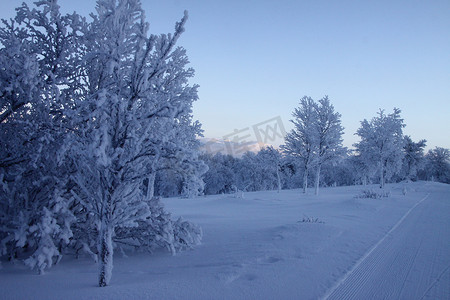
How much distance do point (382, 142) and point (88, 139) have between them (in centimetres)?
3271

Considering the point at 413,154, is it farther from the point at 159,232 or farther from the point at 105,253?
the point at 105,253

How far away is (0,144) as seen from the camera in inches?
234

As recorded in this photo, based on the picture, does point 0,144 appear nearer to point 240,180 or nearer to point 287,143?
point 287,143

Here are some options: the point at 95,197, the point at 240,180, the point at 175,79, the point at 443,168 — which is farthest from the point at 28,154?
the point at 443,168

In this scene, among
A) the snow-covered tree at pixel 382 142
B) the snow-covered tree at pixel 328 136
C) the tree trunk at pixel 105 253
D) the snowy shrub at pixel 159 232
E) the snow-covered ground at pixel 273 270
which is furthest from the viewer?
the snow-covered tree at pixel 382 142

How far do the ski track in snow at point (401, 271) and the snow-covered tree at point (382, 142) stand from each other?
24570mm

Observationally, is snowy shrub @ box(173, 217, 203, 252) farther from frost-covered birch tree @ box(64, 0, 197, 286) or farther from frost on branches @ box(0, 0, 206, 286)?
frost-covered birch tree @ box(64, 0, 197, 286)

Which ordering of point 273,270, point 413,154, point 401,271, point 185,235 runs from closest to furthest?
point 273,270, point 401,271, point 185,235, point 413,154

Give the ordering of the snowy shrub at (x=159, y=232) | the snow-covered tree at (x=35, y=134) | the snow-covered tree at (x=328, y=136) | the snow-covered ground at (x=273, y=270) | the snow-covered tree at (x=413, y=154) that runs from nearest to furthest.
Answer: the snow-covered ground at (x=273, y=270) → the snow-covered tree at (x=35, y=134) → the snowy shrub at (x=159, y=232) → the snow-covered tree at (x=328, y=136) → the snow-covered tree at (x=413, y=154)

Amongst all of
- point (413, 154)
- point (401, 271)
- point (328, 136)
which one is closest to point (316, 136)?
point (328, 136)

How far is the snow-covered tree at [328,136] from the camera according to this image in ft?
77.7

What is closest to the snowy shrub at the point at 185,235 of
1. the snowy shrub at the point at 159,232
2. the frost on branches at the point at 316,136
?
the snowy shrub at the point at 159,232

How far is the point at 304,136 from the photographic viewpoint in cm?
2448

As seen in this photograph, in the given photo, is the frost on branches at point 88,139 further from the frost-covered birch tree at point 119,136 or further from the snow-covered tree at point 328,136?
the snow-covered tree at point 328,136
